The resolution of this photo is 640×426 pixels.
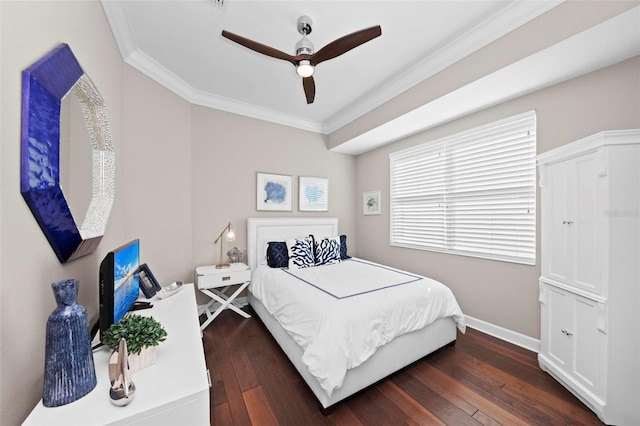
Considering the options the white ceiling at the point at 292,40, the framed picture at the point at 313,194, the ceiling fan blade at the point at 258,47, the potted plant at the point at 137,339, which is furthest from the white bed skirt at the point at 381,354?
the white ceiling at the point at 292,40

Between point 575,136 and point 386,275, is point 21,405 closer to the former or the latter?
point 386,275

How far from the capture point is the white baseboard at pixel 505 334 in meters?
2.24

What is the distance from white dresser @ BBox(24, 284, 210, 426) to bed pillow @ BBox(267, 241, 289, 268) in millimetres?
1850

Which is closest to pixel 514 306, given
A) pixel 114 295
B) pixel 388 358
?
pixel 388 358

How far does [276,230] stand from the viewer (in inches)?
136

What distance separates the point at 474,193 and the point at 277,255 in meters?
2.48

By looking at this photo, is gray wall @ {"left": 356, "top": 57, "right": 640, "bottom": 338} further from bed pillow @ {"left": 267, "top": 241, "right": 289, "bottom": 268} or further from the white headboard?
bed pillow @ {"left": 267, "top": 241, "right": 289, "bottom": 268}

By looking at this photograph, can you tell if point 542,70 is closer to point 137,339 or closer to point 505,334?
point 505,334

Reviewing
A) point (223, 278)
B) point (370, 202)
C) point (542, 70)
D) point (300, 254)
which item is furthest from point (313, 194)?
point (542, 70)

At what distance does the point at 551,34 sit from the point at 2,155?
2876 mm

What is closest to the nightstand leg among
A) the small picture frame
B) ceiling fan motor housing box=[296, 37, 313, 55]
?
the small picture frame

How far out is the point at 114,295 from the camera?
112 cm

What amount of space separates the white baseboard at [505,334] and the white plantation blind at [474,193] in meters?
0.73

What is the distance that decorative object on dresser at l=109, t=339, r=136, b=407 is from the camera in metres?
0.77
